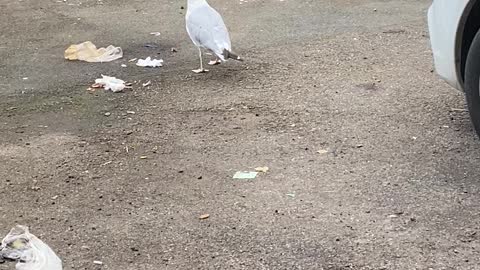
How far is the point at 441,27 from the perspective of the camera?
4.54 meters

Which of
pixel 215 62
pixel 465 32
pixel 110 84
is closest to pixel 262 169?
pixel 465 32

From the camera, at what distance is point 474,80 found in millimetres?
4348

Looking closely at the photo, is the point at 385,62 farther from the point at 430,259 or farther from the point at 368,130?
the point at 430,259

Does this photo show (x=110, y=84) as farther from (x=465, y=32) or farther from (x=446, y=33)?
(x=465, y=32)

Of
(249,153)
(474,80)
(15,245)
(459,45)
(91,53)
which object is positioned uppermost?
(459,45)

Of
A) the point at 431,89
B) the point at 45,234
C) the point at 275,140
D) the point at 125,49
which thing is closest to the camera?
the point at 45,234

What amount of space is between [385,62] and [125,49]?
2292 mm

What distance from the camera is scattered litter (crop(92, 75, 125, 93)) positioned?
19.1 ft

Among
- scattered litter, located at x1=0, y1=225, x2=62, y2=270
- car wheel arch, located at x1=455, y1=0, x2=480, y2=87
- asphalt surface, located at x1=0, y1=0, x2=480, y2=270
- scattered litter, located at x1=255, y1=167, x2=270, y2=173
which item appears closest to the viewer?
scattered litter, located at x1=0, y1=225, x2=62, y2=270

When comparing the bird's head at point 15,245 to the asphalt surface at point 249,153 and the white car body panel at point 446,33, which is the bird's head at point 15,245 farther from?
the white car body panel at point 446,33

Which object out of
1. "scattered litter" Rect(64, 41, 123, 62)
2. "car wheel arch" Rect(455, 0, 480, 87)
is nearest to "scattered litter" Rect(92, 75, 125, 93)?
"scattered litter" Rect(64, 41, 123, 62)

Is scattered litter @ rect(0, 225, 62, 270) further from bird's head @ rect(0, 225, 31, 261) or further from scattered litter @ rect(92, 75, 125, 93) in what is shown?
scattered litter @ rect(92, 75, 125, 93)

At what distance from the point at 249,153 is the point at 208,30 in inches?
66.9

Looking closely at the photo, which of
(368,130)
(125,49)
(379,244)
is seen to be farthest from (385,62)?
(379,244)
